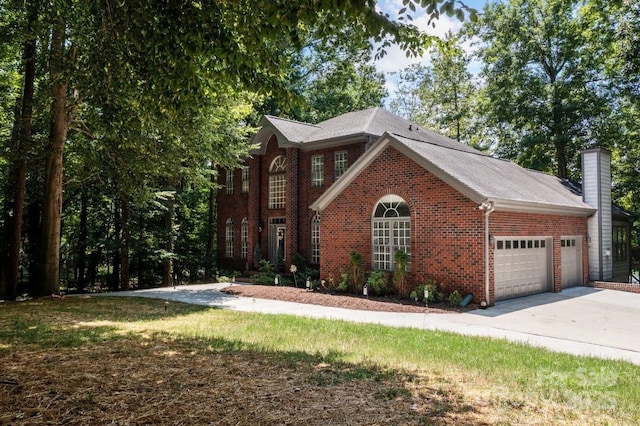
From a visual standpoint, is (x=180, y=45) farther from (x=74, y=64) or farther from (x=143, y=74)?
(x=74, y=64)

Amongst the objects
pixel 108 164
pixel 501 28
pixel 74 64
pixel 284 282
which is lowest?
pixel 284 282

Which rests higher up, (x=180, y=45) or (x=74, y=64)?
(x=74, y=64)

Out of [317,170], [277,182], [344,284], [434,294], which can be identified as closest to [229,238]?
[277,182]

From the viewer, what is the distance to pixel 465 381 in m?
5.49

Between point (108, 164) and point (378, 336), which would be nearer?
point (378, 336)

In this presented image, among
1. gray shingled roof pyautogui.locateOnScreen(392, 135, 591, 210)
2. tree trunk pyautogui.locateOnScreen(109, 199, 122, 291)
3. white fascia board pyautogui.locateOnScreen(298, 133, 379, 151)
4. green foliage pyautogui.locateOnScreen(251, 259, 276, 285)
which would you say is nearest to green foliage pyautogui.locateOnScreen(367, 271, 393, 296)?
gray shingled roof pyautogui.locateOnScreen(392, 135, 591, 210)

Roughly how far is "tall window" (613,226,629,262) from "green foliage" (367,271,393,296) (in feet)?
44.7

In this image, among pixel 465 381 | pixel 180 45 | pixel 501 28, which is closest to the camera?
pixel 465 381

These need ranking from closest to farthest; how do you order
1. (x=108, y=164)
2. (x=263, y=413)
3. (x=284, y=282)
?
(x=263, y=413)
(x=108, y=164)
(x=284, y=282)

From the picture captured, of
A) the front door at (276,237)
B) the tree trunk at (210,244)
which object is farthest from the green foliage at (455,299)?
the tree trunk at (210,244)

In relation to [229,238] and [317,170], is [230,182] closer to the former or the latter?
[229,238]

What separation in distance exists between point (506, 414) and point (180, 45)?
6883mm

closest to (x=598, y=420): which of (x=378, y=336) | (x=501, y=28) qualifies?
(x=378, y=336)

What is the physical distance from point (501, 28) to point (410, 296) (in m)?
25.6
